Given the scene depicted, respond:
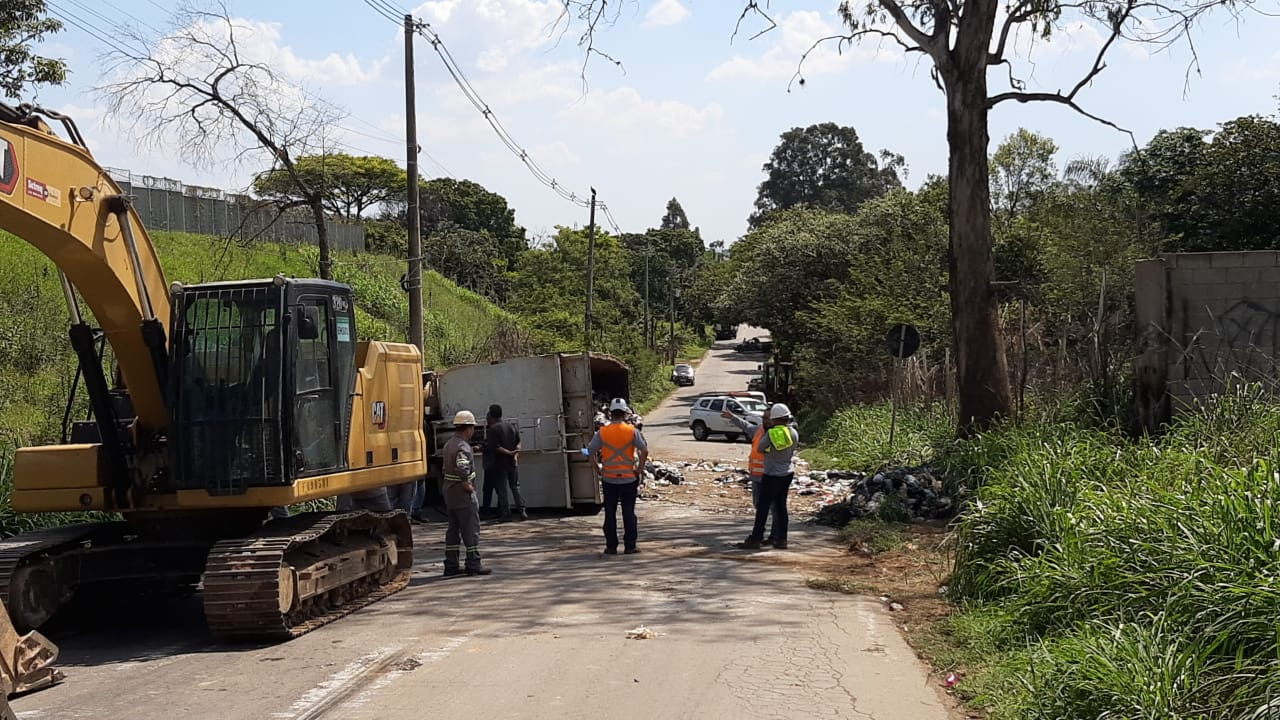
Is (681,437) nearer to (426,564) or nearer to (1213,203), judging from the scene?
(1213,203)

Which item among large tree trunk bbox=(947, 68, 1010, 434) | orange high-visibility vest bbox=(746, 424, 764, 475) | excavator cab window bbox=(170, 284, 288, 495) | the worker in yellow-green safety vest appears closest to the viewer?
excavator cab window bbox=(170, 284, 288, 495)

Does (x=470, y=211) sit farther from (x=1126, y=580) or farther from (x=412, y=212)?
(x=1126, y=580)

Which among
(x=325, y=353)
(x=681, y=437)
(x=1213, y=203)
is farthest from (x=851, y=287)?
(x=325, y=353)

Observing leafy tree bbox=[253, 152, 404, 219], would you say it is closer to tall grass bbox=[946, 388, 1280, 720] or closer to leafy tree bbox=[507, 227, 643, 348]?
leafy tree bbox=[507, 227, 643, 348]

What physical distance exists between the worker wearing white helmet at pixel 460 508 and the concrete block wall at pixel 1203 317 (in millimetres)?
8084

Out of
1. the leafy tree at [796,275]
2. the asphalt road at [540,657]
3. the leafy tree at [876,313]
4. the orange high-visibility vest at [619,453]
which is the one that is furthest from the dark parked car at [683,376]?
the asphalt road at [540,657]

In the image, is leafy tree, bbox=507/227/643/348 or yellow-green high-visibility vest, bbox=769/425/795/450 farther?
leafy tree, bbox=507/227/643/348

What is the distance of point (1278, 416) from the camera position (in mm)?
10062

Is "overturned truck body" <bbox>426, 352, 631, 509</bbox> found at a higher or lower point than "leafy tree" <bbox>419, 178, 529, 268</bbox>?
lower

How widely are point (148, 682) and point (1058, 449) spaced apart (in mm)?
8130

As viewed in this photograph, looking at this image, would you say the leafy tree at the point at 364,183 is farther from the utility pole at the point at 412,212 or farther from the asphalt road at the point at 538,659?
the asphalt road at the point at 538,659

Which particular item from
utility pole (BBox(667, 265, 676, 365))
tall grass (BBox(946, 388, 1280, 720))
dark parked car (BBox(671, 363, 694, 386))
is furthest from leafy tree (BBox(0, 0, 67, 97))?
utility pole (BBox(667, 265, 676, 365))

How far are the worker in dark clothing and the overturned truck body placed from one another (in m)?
0.29

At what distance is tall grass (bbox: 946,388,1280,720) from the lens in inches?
222
